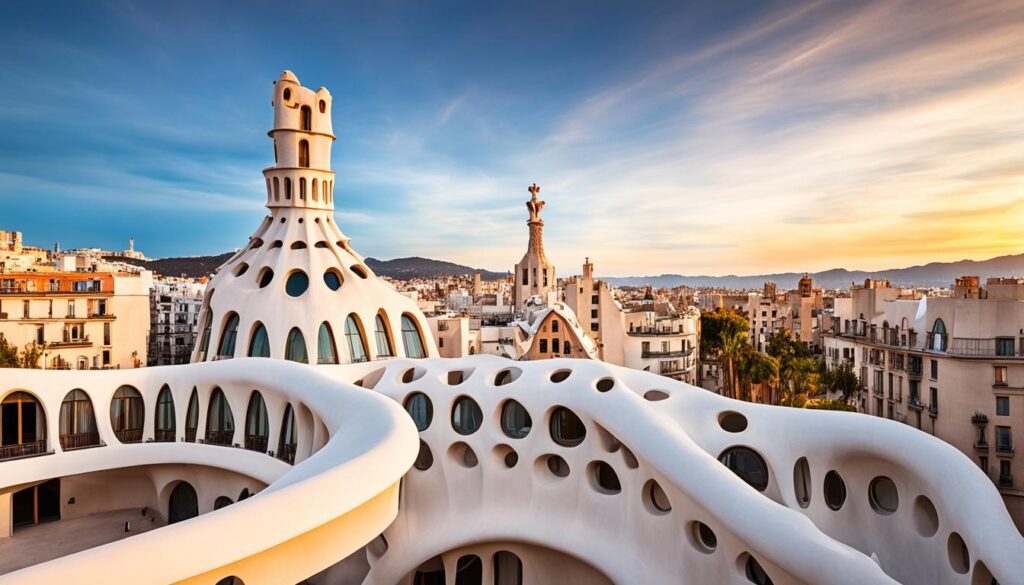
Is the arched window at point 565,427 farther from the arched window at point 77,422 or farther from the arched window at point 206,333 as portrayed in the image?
the arched window at point 206,333

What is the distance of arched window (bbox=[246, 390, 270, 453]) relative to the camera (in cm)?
2441

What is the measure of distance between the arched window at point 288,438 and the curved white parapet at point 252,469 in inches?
10.1

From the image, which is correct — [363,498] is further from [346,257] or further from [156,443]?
[346,257]

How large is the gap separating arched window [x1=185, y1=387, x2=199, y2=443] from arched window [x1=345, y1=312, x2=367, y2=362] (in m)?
6.94

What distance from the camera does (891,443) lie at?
17.9 m

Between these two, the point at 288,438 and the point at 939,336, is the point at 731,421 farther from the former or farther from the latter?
the point at 939,336

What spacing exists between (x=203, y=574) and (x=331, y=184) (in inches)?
1104

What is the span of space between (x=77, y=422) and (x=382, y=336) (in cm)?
1304

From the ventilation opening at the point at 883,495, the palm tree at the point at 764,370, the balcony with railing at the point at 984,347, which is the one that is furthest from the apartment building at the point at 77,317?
the balcony with railing at the point at 984,347

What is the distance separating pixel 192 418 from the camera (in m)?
26.3

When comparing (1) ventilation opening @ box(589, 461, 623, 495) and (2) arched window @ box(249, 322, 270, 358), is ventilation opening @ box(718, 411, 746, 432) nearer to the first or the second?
(1) ventilation opening @ box(589, 461, 623, 495)

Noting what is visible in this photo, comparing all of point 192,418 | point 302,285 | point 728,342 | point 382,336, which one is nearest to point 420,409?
point 382,336

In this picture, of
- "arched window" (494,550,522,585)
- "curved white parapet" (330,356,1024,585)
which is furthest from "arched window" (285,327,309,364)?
"arched window" (494,550,522,585)

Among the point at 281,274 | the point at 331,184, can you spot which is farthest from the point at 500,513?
the point at 331,184
